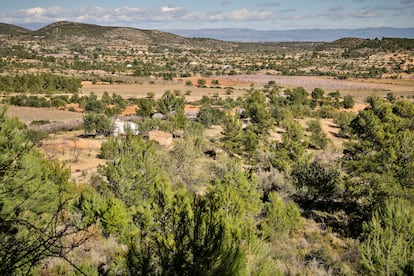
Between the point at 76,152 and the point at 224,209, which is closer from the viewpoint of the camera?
the point at 224,209

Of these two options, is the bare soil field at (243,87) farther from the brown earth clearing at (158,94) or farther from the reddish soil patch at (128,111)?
the reddish soil patch at (128,111)

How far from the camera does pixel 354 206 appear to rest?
19.2 metres

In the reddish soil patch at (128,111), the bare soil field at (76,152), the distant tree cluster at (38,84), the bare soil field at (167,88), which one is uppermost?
the distant tree cluster at (38,84)

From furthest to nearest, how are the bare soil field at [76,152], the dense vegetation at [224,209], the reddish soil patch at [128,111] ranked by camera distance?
the reddish soil patch at [128,111] → the bare soil field at [76,152] → the dense vegetation at [224,209]

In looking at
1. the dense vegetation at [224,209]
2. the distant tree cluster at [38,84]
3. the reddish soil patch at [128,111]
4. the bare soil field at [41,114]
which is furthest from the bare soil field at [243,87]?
the dense vegetation at [224,209]

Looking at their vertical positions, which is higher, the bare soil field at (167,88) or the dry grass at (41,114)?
the bare soil field at (167,88)

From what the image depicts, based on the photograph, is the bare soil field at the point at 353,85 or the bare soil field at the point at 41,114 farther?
the bare soil field at the point at 353,85

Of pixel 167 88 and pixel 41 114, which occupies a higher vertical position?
pixel 167 88

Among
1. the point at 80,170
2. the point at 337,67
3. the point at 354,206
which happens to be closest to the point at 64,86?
the point at 80,170

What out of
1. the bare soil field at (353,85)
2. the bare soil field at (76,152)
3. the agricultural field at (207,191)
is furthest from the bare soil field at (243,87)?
the bare soil field at (76,152)

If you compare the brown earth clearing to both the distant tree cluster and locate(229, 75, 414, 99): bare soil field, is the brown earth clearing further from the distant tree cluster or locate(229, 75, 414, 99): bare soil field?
the distant tree cluster

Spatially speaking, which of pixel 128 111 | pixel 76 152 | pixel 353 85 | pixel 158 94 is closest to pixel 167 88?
pixel 158 94

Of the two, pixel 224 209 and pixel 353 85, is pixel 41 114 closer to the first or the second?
pixel 224 209

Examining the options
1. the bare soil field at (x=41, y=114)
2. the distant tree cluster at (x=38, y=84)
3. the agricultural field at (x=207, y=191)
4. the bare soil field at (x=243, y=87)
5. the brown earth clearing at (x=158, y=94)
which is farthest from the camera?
the bare soil field at (x=243, y=87)
